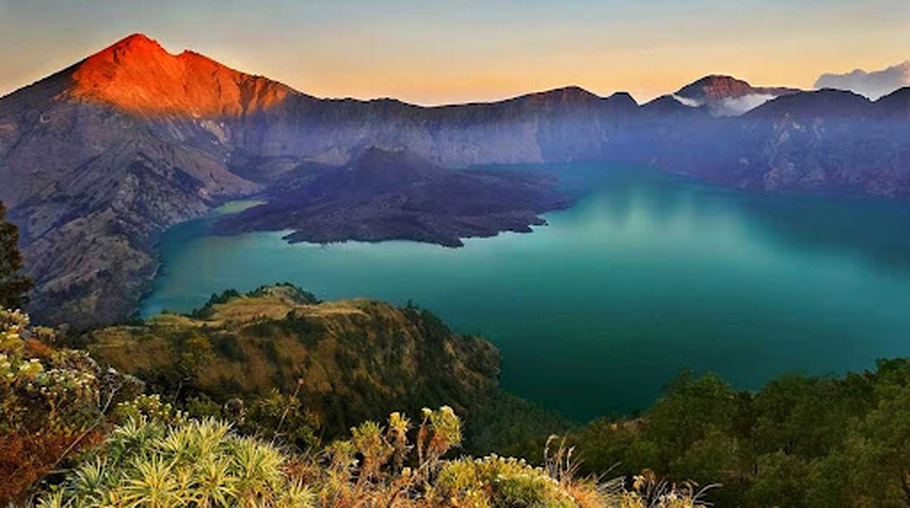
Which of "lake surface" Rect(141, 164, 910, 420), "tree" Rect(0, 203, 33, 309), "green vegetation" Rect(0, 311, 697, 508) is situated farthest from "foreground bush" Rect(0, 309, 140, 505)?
"lake surface" Rect(141, 164, 910, 420)

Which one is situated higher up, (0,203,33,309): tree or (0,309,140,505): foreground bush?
(0,309,140,505): foreground bush

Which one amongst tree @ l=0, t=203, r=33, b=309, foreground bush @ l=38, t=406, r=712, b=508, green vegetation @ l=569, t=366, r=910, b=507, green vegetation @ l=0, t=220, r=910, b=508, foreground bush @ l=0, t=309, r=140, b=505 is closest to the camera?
foreground bush @ l=38, t=406, r=712, b=508

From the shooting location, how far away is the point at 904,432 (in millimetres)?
24203

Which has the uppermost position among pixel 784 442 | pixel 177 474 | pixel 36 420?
pixel 177 474

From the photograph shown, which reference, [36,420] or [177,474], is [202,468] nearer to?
[177,474]

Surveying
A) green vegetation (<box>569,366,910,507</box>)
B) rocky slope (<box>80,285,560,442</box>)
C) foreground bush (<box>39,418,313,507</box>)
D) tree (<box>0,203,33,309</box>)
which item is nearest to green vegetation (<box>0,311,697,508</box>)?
foreground bush (<box>39,418,313,507</box>)

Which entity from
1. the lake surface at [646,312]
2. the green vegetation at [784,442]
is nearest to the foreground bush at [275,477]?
the green vegetation at [784,442]

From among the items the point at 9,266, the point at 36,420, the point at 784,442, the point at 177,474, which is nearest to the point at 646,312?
the point at 784,442

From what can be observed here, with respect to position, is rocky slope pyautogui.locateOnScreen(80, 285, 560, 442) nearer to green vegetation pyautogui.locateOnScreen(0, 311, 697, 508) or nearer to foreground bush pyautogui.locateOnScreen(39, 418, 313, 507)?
green vegetation pyautogui.locateOnScreen(0, 311, 697, 508)

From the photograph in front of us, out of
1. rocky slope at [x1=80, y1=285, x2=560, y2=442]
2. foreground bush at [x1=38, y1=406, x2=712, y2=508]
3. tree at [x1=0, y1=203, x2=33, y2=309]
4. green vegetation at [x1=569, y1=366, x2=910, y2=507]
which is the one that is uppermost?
foreground bush at [x1=38, y1=406, x2=712, y2=508]

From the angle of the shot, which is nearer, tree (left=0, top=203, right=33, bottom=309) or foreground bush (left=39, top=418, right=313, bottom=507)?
foreground bush (left=39, top=418, right=313, bottom=507)

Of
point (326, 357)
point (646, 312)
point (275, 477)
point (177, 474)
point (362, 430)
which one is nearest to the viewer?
point (177, 474)

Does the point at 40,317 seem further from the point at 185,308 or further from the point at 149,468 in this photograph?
the point at 149,468

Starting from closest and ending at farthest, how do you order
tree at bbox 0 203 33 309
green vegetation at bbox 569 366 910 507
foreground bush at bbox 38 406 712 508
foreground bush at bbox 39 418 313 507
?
foreground bush at bbox 39 418 313 507, foreground bush at bbox 38 406 712 508, green vegetation at bbox 569 366 910 507, tree at bbox 0 203 33 309
